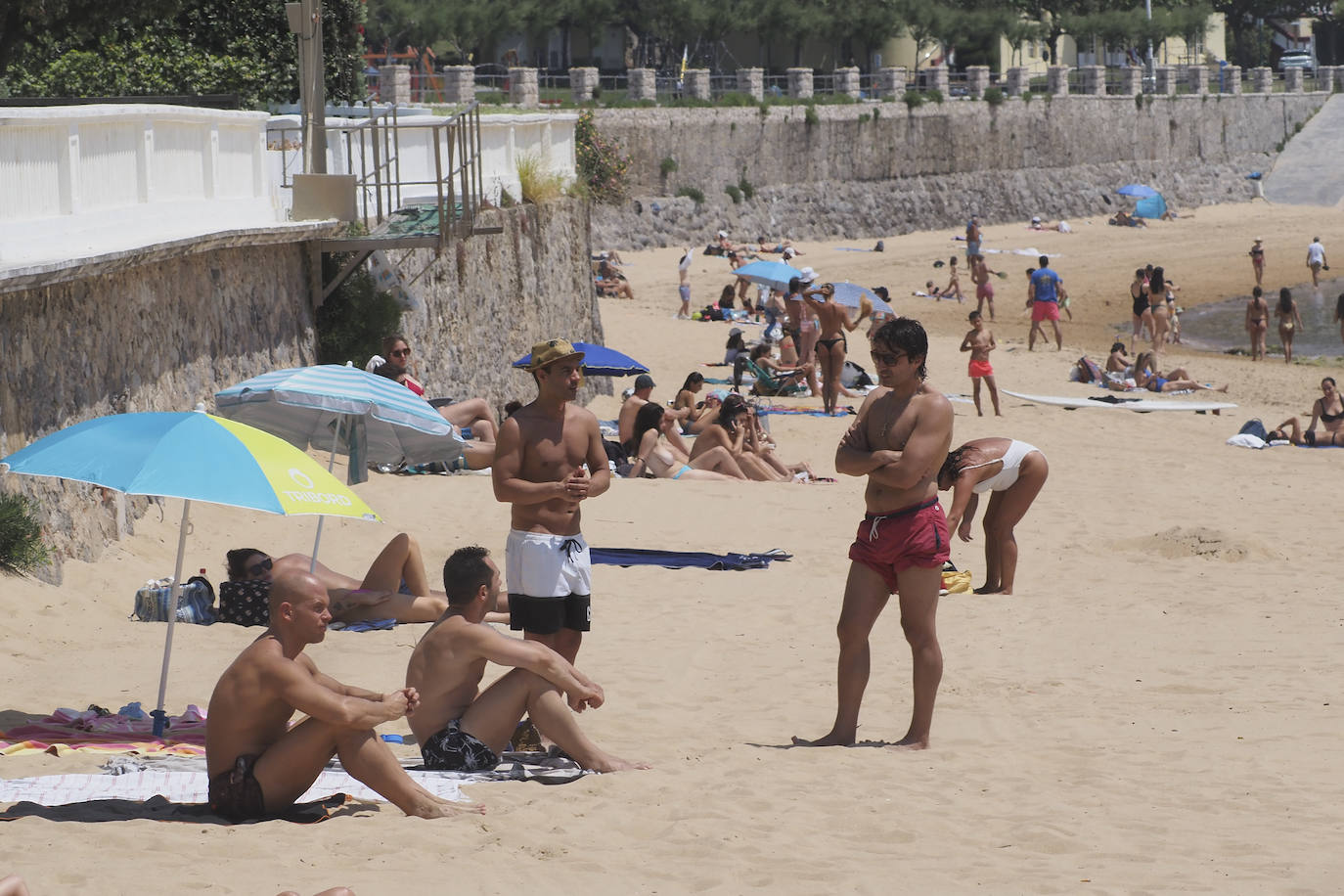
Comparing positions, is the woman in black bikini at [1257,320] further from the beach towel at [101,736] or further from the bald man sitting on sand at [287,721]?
the bald man sitting on sand at [287,721]

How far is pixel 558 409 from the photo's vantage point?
20.0 feet

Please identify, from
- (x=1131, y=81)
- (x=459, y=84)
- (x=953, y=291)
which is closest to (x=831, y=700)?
(x=953, y=291)

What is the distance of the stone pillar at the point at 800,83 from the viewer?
41.0 m

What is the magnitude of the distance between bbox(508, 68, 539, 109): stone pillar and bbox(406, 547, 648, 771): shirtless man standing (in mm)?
28566

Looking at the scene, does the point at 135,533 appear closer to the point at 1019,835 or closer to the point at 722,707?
the point at 722,707

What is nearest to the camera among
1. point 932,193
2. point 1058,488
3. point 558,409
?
point 558,409

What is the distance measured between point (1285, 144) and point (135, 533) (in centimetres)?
5451

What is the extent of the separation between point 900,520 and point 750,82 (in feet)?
116

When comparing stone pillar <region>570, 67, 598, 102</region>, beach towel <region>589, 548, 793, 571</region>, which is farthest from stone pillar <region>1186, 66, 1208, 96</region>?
beach towel <region>589, 548, 793, 571</region>

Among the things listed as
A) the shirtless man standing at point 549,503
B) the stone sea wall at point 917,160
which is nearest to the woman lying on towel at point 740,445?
the shirtless man standing at point 549,503

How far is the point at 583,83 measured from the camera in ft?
120

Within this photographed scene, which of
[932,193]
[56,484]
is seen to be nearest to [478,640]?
[56,484]

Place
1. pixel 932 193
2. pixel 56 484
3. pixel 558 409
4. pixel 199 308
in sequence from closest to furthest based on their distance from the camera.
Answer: pixel 558 409 → pixel 56 484 → pixel 199 308 → pixel 932 193

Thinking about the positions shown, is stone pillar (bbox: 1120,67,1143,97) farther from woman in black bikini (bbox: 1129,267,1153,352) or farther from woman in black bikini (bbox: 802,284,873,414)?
woman in black bikini (bbox: 802,284,873,414)
